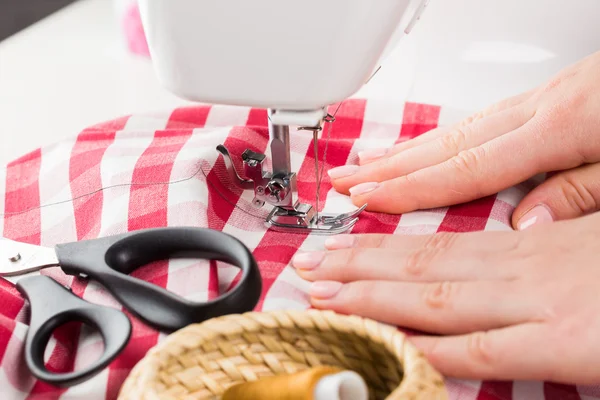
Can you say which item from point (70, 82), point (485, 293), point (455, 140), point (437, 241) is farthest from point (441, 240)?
point (70, 82)

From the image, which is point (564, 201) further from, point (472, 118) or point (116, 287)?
point (116, 287)

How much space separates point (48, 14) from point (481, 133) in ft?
3.90

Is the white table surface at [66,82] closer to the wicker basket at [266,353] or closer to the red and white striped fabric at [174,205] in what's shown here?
the red and white striped fabric at [174,205]

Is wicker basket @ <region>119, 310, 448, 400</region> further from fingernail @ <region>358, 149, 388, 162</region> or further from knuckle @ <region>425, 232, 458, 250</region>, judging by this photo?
fingernail @ <region>358, 149, 388, 162</region>

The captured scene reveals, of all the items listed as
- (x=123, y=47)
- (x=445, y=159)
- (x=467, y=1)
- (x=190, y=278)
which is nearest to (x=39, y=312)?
(x=190, y=278)

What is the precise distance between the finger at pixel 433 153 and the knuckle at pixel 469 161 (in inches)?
1.6

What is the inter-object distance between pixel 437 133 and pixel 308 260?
12.9 inches

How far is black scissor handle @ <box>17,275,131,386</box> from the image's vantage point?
608 millimetres

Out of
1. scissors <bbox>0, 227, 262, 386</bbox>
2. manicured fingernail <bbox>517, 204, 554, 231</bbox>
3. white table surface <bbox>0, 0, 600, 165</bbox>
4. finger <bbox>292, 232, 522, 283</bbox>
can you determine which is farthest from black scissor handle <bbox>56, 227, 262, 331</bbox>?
white table surface <bbox>0, 0, 600, 165</bbox>

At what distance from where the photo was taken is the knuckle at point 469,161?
2.89 ft

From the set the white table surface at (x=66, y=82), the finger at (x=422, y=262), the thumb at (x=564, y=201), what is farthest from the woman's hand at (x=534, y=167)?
the white table surface at (x=66, y=82)

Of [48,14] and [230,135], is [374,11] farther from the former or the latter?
[48,14]

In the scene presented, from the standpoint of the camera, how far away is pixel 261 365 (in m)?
0.64

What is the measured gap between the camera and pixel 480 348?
652mm
